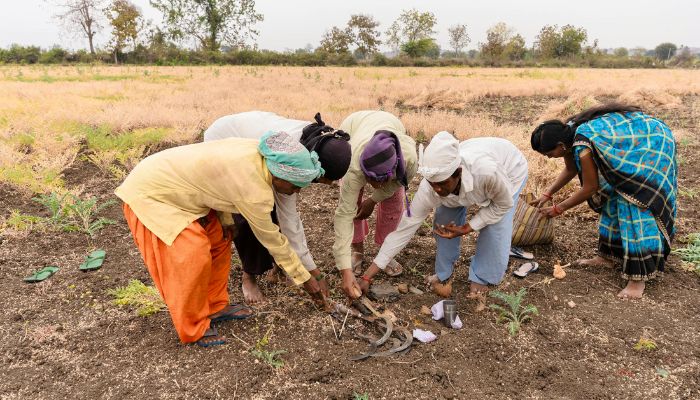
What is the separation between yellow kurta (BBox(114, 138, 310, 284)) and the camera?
1.96 meters

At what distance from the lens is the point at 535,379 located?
2.23 metres

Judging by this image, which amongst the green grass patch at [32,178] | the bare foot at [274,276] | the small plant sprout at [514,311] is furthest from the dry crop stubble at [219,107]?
the bare foot at [274,276]

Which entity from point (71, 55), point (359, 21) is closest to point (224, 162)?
point (71, 55)

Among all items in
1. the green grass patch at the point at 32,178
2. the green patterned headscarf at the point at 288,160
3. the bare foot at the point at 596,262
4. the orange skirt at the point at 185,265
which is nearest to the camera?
the green patterned headscarf at the point at 288,160

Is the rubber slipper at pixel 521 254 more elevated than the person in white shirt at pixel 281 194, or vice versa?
the person in white shirt at pixel 281 194

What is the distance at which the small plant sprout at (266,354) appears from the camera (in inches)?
89.3

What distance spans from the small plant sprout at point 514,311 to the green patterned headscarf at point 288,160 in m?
1.36

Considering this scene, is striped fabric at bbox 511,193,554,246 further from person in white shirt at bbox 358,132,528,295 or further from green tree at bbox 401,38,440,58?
green tree at bbox 401,38,440,58

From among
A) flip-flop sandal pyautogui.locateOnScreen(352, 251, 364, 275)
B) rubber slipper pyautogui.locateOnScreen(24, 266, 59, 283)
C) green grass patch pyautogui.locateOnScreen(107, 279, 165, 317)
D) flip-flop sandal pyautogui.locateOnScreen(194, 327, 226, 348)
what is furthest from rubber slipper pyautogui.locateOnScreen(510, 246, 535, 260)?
rubber slipper pyautogui.locateOnScreen(24, 266, 59, 283)

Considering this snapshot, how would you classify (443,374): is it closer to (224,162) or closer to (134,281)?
(224,162)

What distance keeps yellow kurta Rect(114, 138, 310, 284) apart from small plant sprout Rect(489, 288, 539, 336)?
1.32m

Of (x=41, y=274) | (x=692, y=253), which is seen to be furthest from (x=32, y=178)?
(x=692, y=253)

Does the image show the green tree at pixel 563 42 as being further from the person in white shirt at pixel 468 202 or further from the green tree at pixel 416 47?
the person in white shirt at pixel 468 202

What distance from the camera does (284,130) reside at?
255 cm
